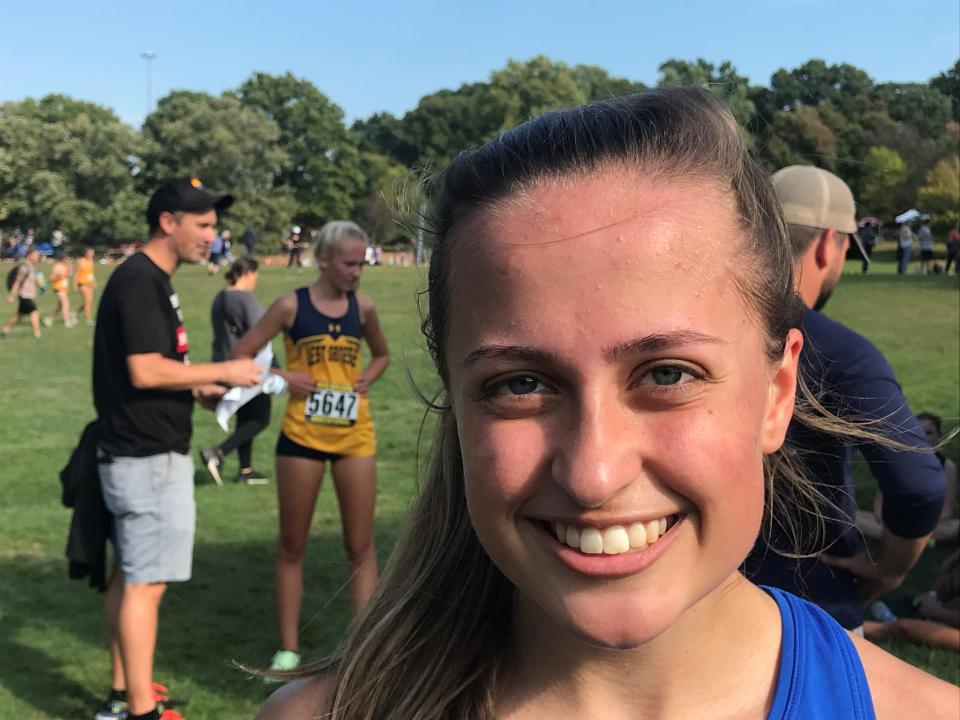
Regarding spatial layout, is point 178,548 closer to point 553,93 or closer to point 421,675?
point 421,675

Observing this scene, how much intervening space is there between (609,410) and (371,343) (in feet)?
15.2

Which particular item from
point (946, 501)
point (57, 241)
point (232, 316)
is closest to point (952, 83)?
point (946, 501)

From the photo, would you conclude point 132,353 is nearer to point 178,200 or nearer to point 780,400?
point 178,200

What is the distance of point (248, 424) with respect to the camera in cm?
860

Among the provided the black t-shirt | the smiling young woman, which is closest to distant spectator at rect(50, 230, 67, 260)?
the black t-shirt

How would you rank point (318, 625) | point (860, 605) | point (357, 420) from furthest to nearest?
point (318, 625), point (357, 420), point (860, 605)

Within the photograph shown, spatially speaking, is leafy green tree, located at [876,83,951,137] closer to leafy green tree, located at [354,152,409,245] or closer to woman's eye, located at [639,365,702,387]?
leafy green tree, located at [354,152,409,245]

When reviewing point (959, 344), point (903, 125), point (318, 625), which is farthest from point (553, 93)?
point (318, 625)

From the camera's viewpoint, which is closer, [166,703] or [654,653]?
[654,653]

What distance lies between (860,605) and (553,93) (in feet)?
258

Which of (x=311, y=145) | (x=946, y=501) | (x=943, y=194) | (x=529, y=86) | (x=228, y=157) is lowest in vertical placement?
(x=946, y=501)

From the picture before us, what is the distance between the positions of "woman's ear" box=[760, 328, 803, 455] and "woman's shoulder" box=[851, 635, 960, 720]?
39 cm

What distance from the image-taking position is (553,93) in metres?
78.0

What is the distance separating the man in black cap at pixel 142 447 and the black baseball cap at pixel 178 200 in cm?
33
